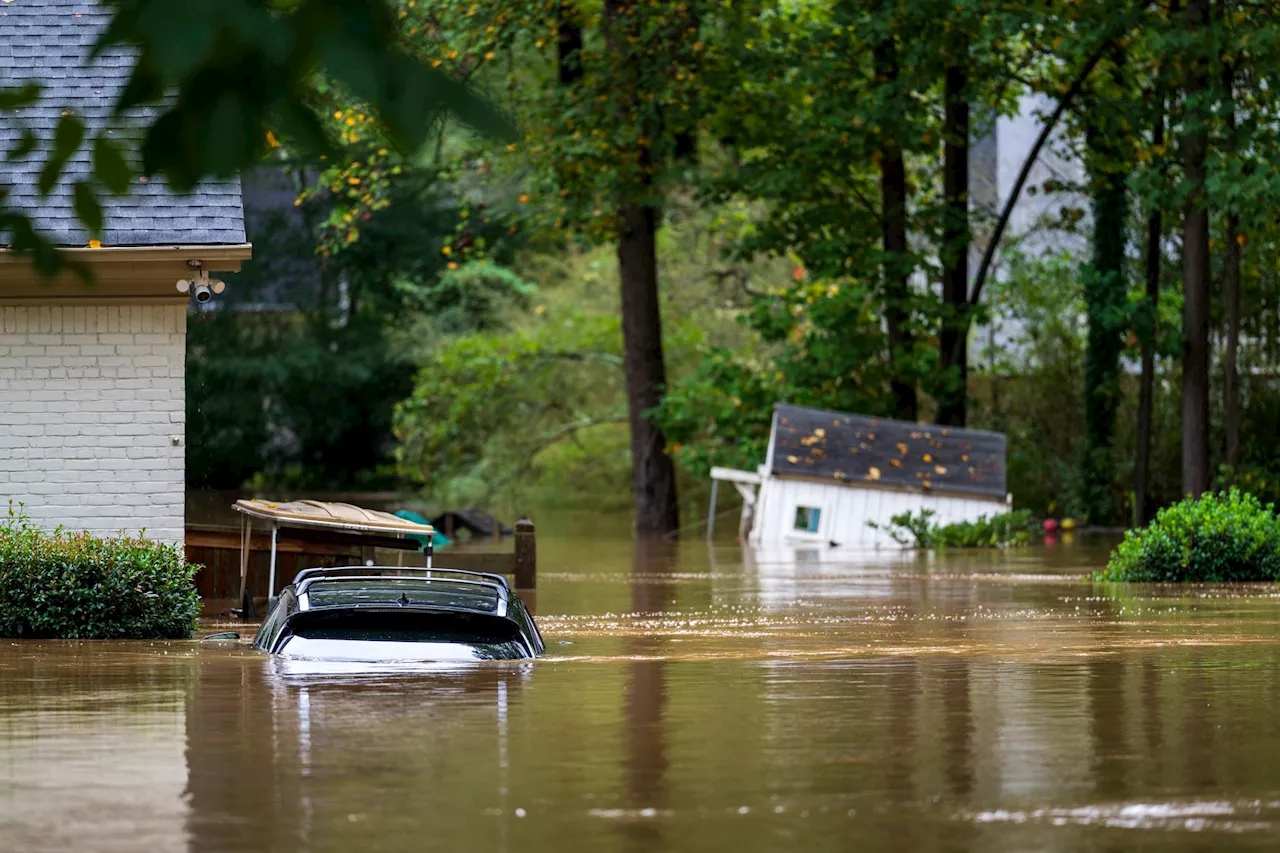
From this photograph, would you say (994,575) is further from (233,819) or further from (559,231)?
(233,819)

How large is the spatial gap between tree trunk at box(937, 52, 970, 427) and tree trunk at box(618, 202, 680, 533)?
17.4 ft

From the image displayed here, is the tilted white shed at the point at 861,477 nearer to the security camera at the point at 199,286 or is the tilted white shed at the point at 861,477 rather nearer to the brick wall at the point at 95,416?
the brick wall at the point at 95,416

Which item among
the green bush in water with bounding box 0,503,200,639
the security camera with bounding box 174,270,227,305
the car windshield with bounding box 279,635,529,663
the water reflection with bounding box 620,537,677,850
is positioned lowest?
the water reflection with bounding box 620,537,677,850

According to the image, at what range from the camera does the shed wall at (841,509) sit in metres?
35.4

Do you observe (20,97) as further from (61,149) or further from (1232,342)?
(1232,342)

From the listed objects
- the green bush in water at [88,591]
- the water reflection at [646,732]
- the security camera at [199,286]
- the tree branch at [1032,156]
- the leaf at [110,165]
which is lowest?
the water reflection at [646,732]

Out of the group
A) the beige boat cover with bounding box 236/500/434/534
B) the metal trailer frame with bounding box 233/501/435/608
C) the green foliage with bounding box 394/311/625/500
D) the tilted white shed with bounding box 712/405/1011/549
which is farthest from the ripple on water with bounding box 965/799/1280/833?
the green foliage with bounding box 394/311/625/500

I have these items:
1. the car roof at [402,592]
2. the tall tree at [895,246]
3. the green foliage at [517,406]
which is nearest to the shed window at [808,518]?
the tall tree at [895,246]

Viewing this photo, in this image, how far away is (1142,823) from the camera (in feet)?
26.3

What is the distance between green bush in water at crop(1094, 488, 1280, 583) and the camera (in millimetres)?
23078

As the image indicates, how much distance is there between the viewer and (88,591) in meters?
16.1

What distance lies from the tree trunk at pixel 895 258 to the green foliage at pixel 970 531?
3697 mm

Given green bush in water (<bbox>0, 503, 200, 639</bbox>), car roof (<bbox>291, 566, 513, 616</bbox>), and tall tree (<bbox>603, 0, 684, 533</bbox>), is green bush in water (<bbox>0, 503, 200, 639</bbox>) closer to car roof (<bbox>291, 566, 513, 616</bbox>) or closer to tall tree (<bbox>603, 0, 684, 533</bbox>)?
car roof (<bbox>291, 566, 513, 616</bbox>)

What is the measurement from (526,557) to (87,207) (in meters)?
18.7
